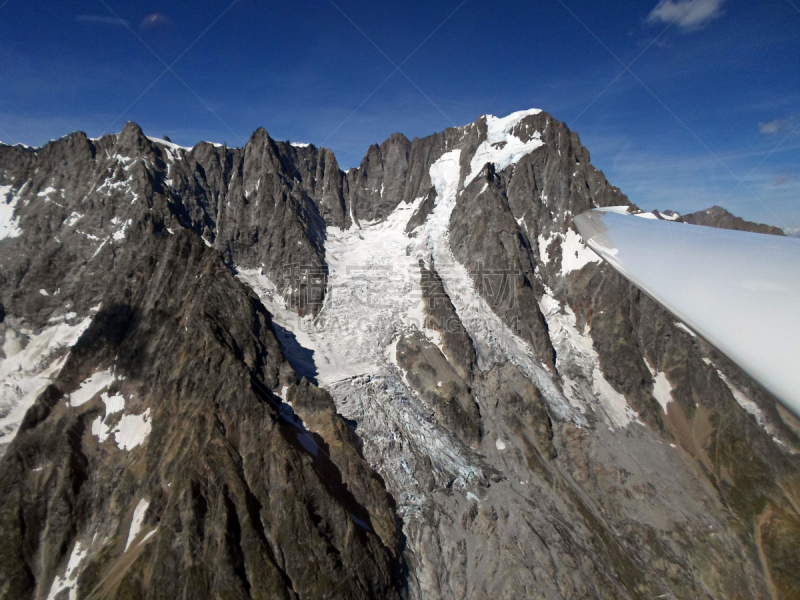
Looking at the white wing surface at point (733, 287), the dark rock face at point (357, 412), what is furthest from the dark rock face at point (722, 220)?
the white wing surface at point (733, 287)

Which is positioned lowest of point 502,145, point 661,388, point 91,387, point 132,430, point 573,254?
point 661,388

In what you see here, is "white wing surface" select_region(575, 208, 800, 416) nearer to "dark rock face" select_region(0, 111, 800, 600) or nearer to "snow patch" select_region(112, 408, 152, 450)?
"dark rock face" select_region(0, 111, 800, 600)

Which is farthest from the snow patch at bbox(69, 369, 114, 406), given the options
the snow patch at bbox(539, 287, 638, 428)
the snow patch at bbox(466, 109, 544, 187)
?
the snow patch at bbox(466, 109, 544, 187)

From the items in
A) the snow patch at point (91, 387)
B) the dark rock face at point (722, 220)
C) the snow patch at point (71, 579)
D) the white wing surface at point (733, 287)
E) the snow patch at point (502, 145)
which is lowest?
the snow patch at point (71, 579)

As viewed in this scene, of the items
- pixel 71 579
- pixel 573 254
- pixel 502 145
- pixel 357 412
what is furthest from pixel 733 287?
pixel 502 145

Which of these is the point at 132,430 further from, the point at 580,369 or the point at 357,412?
the point at 580,369

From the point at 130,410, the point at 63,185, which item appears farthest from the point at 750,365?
the point at 63,185

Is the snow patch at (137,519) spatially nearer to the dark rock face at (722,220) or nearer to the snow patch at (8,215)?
the snow patch at (8,215)

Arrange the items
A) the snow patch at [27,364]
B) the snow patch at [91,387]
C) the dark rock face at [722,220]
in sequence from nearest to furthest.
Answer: the snow patch at [91,387], the snow patch at [27,364], the dark rock face at [722,220]
